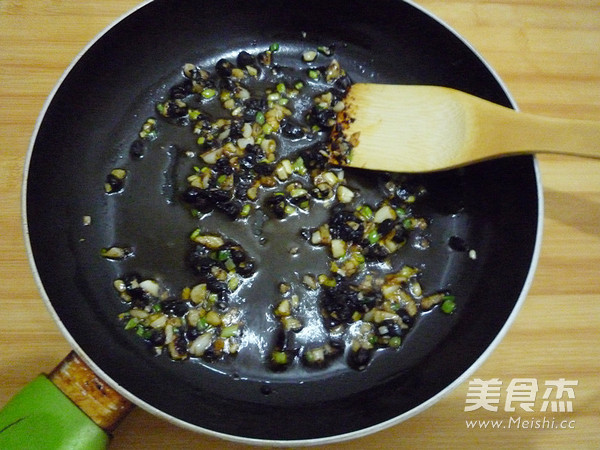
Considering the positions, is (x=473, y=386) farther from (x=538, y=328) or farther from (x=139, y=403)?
(x=139, y=403)

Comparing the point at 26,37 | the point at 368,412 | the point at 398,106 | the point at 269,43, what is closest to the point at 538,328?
the point at 368,412

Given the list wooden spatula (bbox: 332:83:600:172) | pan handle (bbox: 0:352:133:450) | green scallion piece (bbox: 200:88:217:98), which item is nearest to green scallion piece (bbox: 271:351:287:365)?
pan handle (bbox: 0:352:133:450)

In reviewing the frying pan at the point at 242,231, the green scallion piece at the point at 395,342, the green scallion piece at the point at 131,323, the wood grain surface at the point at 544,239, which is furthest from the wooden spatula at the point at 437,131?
the green scallion piece at the point at 131,323

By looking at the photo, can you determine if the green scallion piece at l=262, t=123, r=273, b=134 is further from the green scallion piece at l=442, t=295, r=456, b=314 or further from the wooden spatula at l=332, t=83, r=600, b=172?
the green scallion piece at l=442, t=295, r=456, b=314

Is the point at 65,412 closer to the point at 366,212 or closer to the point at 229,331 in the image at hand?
the point at 229,331

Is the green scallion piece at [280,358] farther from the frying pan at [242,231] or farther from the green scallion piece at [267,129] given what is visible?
the green scallion piece at [267,129]

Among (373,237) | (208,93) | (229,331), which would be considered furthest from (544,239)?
(208,93)
